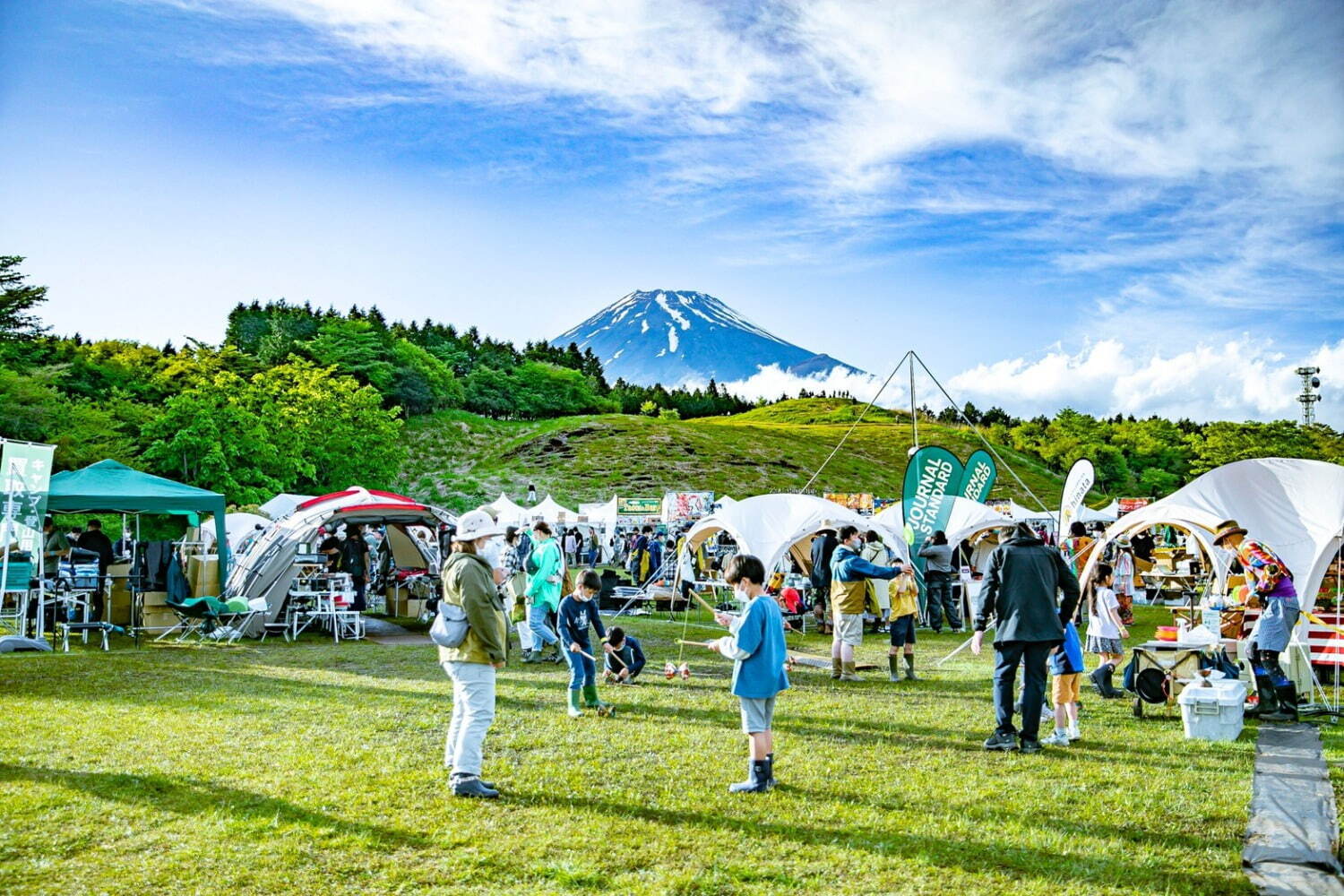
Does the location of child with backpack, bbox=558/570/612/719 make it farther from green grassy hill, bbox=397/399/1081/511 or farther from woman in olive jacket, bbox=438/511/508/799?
green grassy hill, bbox=397/399/1081/511

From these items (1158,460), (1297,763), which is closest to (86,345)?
(1297,763)

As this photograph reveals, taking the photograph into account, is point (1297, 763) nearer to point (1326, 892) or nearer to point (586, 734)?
point (1326, 892)

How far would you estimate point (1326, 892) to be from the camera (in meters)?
4.54

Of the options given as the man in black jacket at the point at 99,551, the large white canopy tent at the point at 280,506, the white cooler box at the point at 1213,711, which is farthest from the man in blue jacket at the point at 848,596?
the large white canopy tent at the point at 280,506

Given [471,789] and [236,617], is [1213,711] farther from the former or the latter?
[236,617]

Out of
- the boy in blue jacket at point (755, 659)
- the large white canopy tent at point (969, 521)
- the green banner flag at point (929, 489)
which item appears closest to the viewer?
the boy in blue jacket at point (755, 659)

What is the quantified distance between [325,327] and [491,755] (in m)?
81.8

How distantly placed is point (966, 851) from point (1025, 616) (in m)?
2.38

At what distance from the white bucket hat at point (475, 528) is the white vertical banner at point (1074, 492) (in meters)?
11.6

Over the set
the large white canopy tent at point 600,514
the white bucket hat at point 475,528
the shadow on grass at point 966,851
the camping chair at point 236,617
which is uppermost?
the large white canopy tent at point 600,514

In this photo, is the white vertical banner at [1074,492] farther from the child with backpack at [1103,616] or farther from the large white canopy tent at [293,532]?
the large white canopy tent at [293,532]

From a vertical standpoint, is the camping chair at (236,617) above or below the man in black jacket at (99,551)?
below

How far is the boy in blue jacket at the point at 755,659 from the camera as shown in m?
5.93

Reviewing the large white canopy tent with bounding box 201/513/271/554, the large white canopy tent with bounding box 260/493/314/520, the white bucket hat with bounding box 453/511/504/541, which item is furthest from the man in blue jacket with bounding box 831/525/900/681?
the large white canopy tent with bounding box 260/493/314/520
